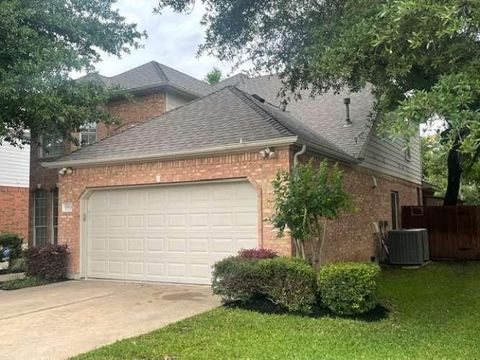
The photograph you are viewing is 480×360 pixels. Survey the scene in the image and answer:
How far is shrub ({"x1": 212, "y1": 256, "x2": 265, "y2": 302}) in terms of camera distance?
28.1 feet

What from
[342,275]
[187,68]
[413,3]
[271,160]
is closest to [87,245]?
[271,160]

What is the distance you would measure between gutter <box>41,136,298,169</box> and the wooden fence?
9.91m

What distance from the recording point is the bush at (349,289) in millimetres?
7844

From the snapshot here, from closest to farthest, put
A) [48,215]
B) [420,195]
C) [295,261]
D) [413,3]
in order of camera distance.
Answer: [413,3] → [295,261] → [48,215] → [420,195]

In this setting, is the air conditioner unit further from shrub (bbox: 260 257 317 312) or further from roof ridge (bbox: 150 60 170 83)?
roof ridge (bbox: 150 60 170 83)

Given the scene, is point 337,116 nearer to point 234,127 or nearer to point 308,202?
point 234,127

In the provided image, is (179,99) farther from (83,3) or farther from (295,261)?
(295,261)

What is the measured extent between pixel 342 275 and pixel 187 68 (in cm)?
2066

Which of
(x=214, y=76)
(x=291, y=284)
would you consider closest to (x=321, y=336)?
(x=291, y=284)

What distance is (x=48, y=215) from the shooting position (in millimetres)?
18422

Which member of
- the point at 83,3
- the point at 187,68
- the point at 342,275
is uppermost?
the point at 187,68

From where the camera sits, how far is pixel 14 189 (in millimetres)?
20609

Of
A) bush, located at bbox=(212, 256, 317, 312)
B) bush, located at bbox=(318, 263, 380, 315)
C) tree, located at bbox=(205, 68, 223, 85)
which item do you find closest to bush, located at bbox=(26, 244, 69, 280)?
bush, located at bbox=(212, 256, 317, 312)

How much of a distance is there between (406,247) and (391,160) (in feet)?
13.3
